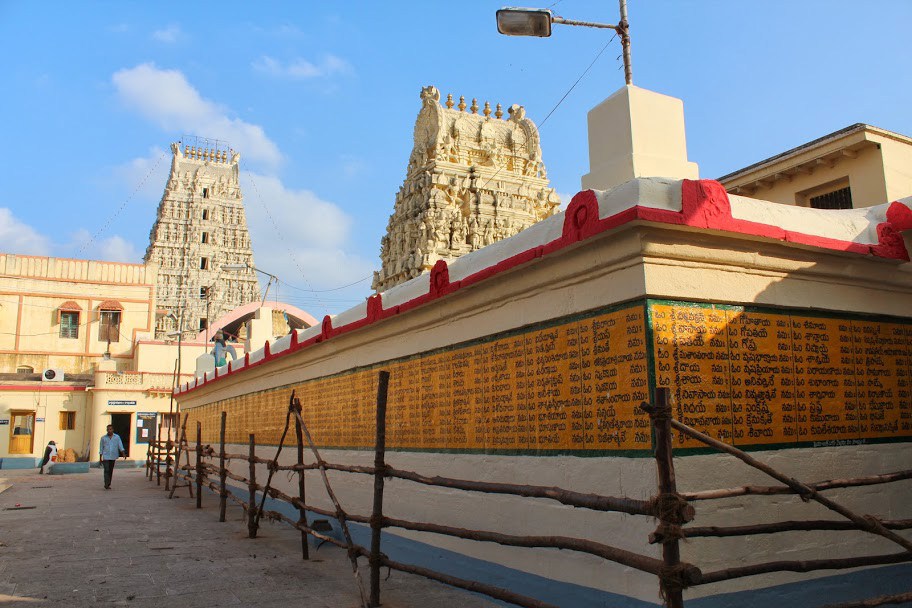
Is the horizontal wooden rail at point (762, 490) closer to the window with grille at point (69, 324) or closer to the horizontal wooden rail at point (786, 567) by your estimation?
the horizontal wooden rail at point (786, 567)

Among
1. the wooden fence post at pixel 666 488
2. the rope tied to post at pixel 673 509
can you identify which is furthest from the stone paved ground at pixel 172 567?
the rope tied to post at pixel 673 509

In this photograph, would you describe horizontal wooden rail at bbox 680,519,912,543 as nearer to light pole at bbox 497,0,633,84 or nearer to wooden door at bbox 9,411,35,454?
light pole at bbox 497,0,633,84

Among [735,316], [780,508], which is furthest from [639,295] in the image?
[780,508]

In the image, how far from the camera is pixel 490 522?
18.2 ft

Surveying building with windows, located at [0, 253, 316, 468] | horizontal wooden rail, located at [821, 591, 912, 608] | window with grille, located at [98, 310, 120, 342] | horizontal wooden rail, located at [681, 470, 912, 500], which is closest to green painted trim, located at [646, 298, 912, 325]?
horizontal wooden rail, located at [681, 470, 912, 500]

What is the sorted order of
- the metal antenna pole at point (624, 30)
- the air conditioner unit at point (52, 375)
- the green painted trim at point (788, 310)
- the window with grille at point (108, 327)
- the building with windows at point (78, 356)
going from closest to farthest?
the green painted trim at point (788, 310) < the metal antenna pole at point (624, 30) < the building with windows at point (78, 356) < the air conditioner unit at point (52, 375) < the window with grille at point (108, 327)

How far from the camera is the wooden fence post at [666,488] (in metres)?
3.02

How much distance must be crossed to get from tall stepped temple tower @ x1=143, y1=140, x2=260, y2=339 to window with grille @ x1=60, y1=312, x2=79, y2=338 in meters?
16.2

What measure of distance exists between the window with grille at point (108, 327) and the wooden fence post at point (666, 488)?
42.4 meters

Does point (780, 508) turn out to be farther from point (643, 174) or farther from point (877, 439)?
point (643, 174)

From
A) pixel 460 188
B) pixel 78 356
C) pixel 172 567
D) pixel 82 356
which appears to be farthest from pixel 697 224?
pixel 78 356

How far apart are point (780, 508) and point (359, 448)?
16.3ft

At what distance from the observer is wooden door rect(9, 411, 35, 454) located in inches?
1238

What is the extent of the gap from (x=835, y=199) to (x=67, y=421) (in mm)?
33584
